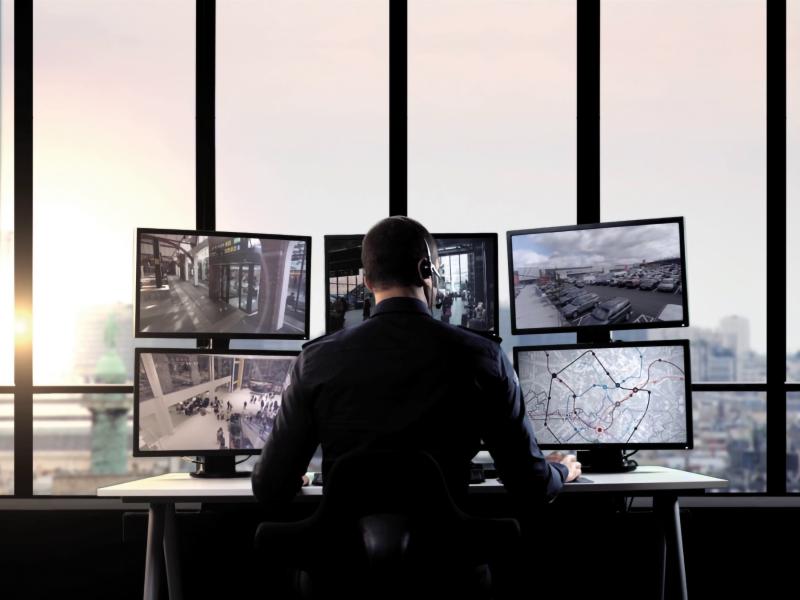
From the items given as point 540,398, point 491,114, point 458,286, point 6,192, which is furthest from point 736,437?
point 6,192

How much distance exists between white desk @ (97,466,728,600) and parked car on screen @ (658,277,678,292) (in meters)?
0.64

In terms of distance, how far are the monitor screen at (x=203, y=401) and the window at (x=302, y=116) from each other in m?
0.81

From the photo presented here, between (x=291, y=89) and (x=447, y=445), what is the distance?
232 cm

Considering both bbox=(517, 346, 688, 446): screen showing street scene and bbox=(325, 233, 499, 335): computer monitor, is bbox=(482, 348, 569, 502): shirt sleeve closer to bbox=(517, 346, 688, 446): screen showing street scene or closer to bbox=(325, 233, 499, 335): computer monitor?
bbox=(517, 346, 688, 446): screen showing street scene

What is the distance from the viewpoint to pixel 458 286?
2920 mm

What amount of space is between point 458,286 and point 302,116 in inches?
44.9

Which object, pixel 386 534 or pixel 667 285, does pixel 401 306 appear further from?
pixel 667 285

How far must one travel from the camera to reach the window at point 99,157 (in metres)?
3.35

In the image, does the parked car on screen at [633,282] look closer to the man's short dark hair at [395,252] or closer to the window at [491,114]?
the window at [491,114]

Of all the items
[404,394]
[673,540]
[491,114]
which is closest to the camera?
[404,394]

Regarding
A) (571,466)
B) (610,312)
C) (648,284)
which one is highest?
(648,284)

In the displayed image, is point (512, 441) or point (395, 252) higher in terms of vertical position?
point (395, 252)

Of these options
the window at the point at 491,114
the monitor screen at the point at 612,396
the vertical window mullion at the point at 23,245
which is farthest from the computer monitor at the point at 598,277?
the vertical window mullion at the point at 23,245

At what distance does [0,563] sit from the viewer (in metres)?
3.15
